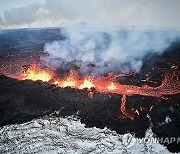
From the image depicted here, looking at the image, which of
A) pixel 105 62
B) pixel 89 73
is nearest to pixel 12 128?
pixel 89 73

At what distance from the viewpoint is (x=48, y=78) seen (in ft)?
106

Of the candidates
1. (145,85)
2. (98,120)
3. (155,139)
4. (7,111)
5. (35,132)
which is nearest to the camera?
(155,139)

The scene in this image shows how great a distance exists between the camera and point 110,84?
2948 centimetres

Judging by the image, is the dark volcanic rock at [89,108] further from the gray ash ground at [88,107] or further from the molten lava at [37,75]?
the molten lava at [37,75]

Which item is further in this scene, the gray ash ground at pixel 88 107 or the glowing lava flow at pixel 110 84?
the glowing lava flow at pixel 110 84

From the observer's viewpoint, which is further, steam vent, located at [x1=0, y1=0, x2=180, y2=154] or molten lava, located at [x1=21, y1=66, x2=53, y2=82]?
molten lava, located at [x1=21, y1=66, x2=53, y2=82]

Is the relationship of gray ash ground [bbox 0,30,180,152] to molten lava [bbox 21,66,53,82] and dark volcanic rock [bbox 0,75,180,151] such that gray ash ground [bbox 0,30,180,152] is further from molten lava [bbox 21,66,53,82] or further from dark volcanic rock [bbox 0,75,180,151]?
molten lava [bbox 21,66,53,82]

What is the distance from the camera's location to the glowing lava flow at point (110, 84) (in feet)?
88.5

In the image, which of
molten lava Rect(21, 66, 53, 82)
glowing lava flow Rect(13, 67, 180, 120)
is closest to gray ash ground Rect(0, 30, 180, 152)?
glowing lava flow Rect(13, 67, 180, 120)

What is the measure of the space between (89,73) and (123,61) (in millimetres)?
10116

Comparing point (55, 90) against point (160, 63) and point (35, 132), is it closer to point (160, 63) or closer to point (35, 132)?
point (35, 132)

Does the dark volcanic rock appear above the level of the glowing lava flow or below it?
below

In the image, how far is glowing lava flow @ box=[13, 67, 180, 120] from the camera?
88.5ft

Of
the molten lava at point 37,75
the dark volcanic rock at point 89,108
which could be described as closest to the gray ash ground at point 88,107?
the dark volcanic rock at point 89,108
